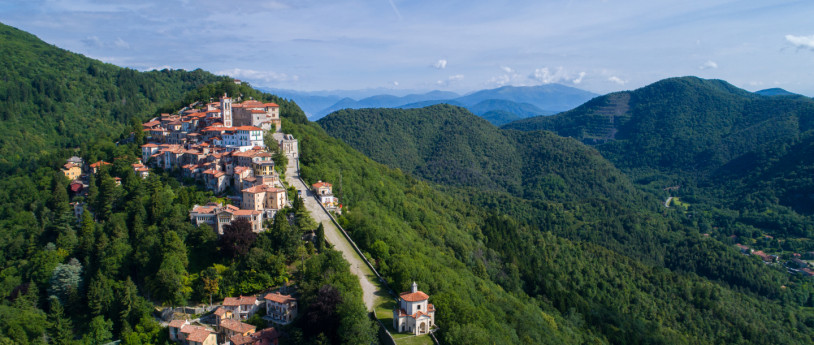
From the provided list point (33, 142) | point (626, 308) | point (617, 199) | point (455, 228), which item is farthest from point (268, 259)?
point (617, 199)

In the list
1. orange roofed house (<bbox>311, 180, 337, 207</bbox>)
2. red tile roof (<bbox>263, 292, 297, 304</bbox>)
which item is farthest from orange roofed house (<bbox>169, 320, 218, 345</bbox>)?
orange roofed house (<bbox>311, 180, 337, 207</bbox>)

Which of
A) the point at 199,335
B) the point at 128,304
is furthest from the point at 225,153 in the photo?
the point at 199,335

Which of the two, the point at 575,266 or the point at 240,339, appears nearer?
the point at 240,339

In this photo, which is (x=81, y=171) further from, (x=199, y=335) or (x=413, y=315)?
(x=413, y=315)

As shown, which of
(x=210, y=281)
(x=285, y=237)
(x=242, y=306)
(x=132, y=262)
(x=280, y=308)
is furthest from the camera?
(x=132, y=262)

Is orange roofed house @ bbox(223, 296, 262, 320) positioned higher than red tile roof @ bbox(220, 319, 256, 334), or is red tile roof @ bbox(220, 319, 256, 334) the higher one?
orange roofed house @ bbox(223, 296, 262, 320)

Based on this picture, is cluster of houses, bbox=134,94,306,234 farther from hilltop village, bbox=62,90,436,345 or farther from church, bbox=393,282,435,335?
church, bbox=393,282,435,335

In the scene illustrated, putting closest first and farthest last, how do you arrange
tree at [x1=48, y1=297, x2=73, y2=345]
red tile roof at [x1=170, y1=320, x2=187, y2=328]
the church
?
1. the church
2. red tile roof at [x1=170, y1=320, x2=187, y2=328]
3. tree at [x1=48, y1=297, x2=73, y2=345]
